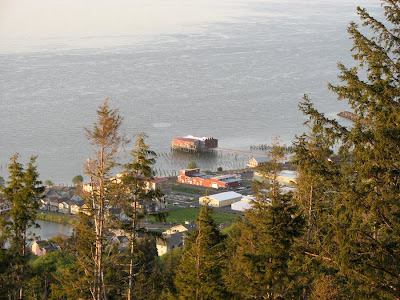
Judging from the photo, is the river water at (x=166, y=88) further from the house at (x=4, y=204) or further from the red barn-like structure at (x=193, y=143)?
the house at (x=4, y=204)

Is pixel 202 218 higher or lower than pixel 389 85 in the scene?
lower

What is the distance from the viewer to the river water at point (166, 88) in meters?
35.2

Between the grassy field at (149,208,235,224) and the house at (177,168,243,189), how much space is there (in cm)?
375

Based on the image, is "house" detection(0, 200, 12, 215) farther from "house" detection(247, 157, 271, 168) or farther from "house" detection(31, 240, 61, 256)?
"house" detection(247, 157, 271, 168)

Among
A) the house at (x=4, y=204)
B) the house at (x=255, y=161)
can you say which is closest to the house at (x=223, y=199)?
the house at (x=255, y=161)

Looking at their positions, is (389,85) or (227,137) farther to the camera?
(227,137)

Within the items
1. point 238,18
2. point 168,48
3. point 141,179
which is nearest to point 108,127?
point 141,179

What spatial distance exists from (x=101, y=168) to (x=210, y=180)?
2213cm

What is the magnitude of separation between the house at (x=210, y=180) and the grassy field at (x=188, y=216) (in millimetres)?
3748

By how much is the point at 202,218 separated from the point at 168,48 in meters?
62.5

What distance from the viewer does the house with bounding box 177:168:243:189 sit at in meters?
27.3

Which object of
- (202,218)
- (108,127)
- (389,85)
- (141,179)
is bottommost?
(202,218)

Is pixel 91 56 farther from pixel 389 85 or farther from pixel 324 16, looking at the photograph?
pixel 389 85

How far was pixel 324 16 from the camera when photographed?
10169cm
